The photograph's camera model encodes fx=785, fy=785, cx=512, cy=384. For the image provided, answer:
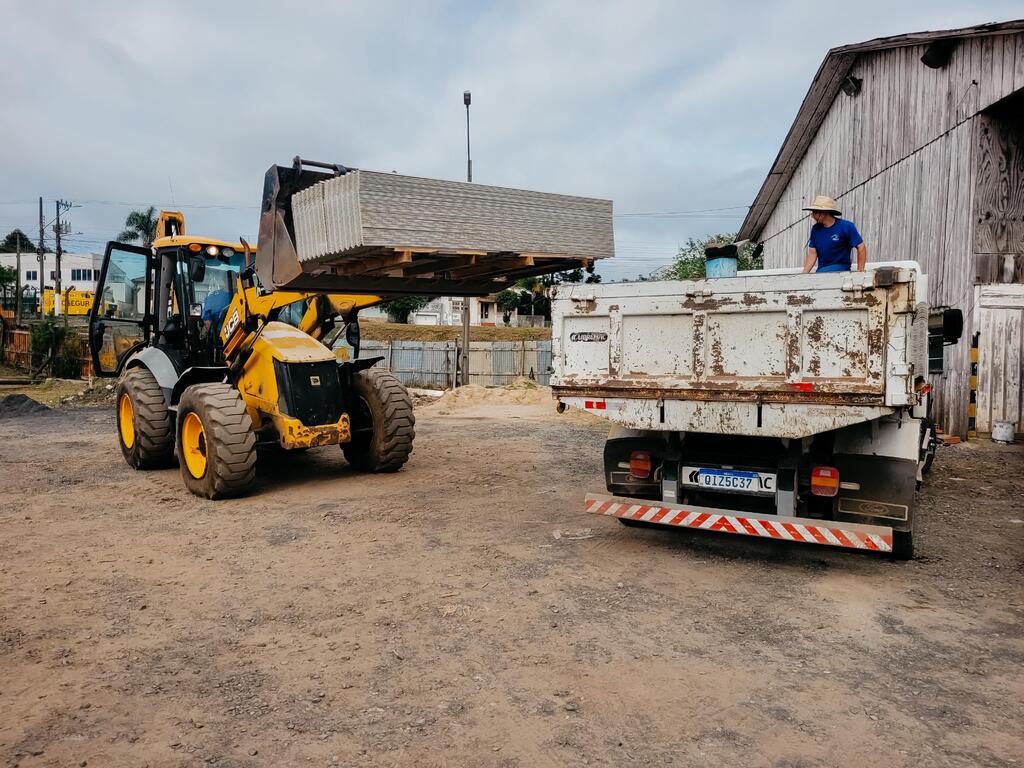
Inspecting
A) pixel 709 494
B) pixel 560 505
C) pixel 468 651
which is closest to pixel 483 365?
pixel 560 505

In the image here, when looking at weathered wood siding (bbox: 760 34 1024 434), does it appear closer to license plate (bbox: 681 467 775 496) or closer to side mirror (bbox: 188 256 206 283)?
license plate (bbox: 681 467 775 496)

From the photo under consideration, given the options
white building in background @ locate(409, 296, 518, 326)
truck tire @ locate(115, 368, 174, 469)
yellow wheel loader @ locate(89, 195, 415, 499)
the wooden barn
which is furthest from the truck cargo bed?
white building in background @ locate(409, 296, 518, 326)

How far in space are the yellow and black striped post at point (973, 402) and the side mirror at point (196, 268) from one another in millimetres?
11007

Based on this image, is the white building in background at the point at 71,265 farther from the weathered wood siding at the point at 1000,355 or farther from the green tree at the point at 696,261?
the weathered wood siding at the point at 1000,355

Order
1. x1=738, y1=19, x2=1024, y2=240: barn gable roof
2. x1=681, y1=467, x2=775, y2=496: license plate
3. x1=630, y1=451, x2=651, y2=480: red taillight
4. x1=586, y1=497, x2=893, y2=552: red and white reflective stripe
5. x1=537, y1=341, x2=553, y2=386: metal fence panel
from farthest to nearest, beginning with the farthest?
x1=537, y1=341, x2=553, y2=386: metal fence panel, x1=738, y1=19, x2=1024, y2=240: barn gable roof, x1=630, y1=451, x2=651, y2=480: red taillight, x1=681, y1=467, x2=775, y2=496: license plate, x1=586, y1=497, x2=893, y2=552: red and white reflective stripe

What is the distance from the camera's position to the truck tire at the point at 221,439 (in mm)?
7863

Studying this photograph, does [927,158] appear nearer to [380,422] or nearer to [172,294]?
[380,422]

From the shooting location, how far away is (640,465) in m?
6.12

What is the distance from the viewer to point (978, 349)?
1203 centimetres

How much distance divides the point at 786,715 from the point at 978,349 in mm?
10618

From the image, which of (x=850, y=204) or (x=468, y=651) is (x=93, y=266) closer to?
(x=850, y=204)

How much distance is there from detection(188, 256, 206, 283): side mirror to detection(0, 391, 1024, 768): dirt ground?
9.02 feet

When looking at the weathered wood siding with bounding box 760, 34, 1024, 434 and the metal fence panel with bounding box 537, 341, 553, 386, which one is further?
the metal fence panel with bounding box 537, 341, 553, 386

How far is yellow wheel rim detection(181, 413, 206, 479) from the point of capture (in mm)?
8438
